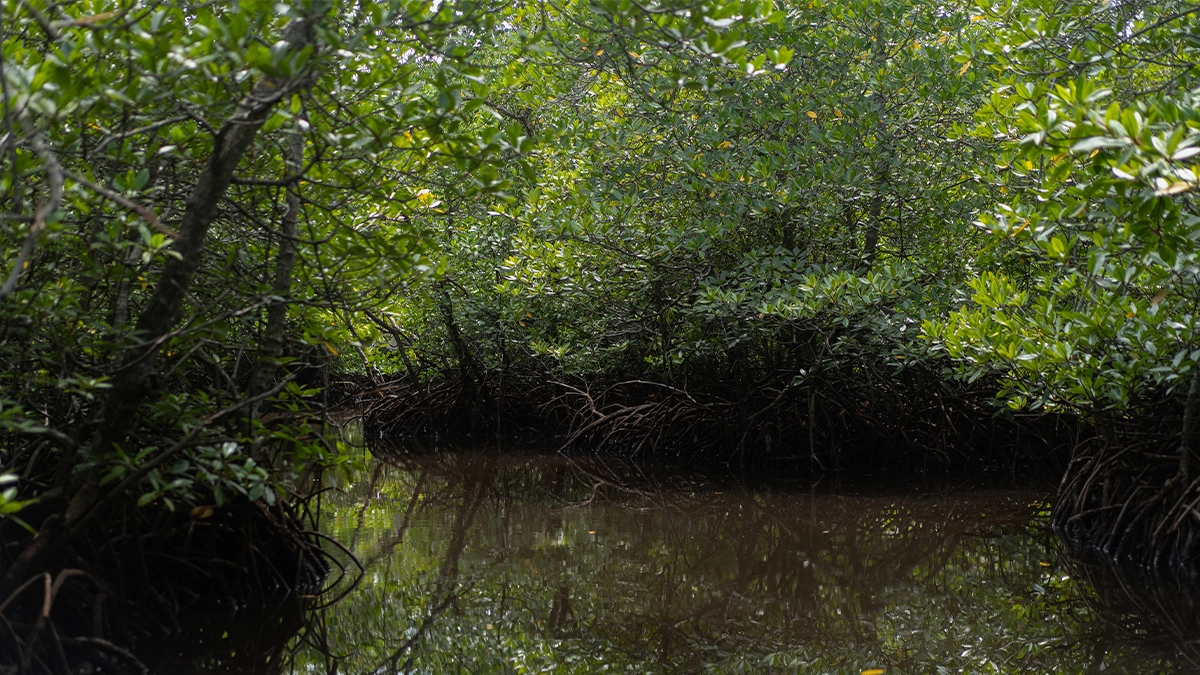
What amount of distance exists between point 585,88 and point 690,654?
5.10 m

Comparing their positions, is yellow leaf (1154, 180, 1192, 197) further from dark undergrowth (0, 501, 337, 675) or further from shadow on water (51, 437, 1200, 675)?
dark undergrowth (0, 501, 337, 675)

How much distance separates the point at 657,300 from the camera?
8.20m

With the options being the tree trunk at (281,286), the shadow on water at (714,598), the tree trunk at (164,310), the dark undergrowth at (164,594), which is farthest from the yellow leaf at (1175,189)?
the dark undergrowth at (164,594)

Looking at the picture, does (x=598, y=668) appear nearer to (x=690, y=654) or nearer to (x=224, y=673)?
(x=690, y=654)

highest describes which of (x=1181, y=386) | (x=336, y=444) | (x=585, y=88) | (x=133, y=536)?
(x=585, y=88)

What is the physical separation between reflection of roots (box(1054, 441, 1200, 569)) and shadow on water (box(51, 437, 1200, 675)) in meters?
0.21

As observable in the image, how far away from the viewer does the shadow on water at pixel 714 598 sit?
341 cm

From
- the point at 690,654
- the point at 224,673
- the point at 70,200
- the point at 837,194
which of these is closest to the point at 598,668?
the point at 690,654

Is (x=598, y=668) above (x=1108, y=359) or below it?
below

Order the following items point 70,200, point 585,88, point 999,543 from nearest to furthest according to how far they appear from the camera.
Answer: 1. point 70,200
2. point 999,543
3. point 585,88

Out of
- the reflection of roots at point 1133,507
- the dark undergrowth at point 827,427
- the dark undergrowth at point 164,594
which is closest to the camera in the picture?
the dark undergrowth at point 164,594

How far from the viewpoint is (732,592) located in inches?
169

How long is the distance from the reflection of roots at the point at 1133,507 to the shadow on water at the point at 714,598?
21 cm

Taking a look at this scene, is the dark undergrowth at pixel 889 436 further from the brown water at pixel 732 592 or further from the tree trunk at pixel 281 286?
the tree trunk at pixel 281 286
